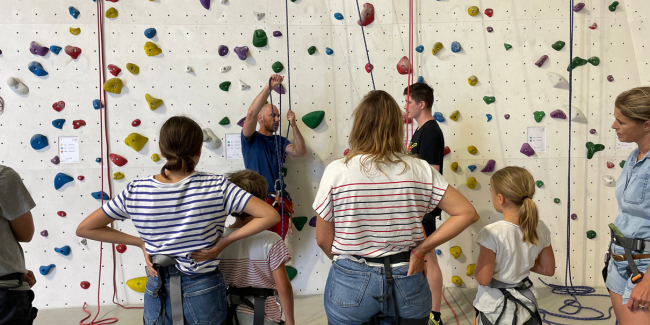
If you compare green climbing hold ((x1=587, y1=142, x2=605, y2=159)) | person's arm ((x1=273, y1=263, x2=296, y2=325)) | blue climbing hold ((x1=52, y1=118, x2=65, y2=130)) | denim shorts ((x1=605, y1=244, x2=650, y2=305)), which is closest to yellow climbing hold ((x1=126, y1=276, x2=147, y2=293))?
blue climbing hold ((x1=52, y1=118, x2=65, y2=130))

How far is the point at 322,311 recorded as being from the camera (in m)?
2.51

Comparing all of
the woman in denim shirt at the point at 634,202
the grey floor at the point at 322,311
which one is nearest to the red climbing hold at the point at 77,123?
the grey floor at the point at 322,311

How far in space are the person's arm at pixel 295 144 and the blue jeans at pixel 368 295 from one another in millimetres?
1483

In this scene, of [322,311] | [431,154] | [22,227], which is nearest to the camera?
[22,227]

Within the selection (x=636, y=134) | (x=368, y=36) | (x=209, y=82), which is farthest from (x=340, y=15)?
(x=636, y=134)

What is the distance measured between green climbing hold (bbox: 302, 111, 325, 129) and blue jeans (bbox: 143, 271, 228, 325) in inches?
63.1

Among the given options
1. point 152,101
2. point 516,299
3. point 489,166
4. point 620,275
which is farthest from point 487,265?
point 152,101

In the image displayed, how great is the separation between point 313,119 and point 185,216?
1619 mm

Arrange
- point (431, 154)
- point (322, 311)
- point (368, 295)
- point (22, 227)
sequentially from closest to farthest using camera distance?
1. point (368, 295)
2. point (22, 227)
3. point (431, 154)
4. point (322, 311)

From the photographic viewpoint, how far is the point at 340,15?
267 cm

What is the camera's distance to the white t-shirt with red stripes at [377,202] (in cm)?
109

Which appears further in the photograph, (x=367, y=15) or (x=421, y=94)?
(x=367, y=15)

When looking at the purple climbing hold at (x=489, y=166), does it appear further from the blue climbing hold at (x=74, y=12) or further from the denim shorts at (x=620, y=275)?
the blue climbing hold at (x=74, y=12)

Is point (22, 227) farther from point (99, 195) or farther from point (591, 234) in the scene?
point (591, 234)
